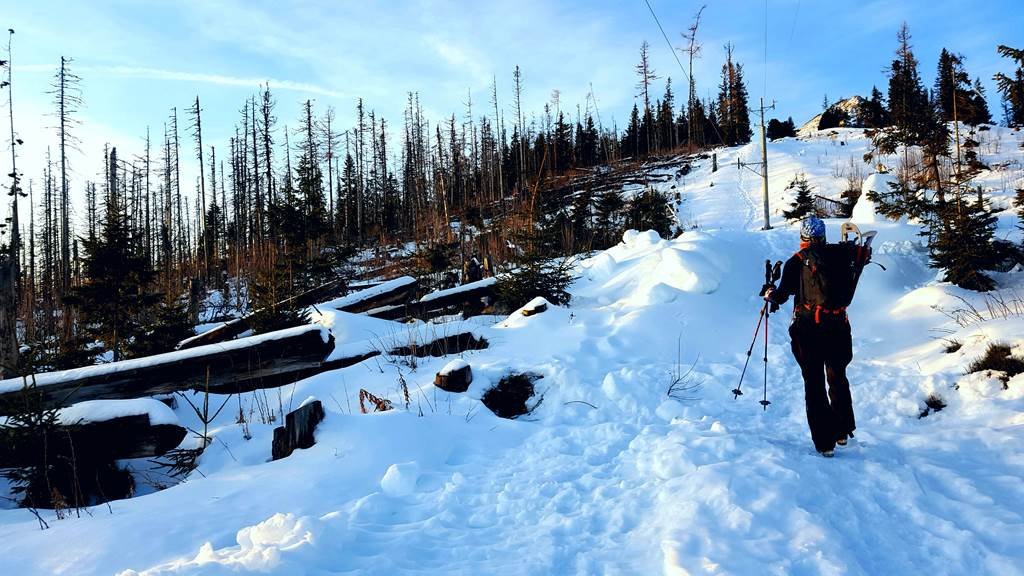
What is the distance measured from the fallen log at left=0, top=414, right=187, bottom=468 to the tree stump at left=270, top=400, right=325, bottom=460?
1.37m

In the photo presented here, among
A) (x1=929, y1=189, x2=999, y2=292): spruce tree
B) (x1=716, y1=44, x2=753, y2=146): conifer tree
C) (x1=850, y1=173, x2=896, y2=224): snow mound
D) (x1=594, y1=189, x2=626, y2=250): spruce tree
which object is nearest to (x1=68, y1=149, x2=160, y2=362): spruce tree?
(x1=594, y1=189, x2=626, y2=250): spruce tree

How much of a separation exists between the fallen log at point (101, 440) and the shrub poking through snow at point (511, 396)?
3248 mm

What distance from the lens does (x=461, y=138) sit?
52781 mm

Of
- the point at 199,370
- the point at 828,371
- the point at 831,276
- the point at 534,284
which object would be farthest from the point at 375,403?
the point at 534,284

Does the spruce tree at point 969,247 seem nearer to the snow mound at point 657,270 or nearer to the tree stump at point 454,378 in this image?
the snow mound at point 657,270

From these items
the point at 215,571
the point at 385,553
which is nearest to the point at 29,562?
the point at 215,571

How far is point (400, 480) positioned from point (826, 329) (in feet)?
11.9

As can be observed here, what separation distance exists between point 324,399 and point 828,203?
2066 centimetres

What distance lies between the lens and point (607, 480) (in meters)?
3.53

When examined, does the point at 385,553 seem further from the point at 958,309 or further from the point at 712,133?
the point at 712,133

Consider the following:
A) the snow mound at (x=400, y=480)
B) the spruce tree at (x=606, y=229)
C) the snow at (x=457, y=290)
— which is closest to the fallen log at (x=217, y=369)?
the snow mound at (x=400, y=480)

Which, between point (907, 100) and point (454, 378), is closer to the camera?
point (454, 378)

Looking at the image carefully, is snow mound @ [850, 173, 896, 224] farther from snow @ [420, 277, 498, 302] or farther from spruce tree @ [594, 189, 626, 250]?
snow @ [420, 277, 498, 302]

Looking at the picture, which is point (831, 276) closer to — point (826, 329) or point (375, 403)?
point (826, 329)
